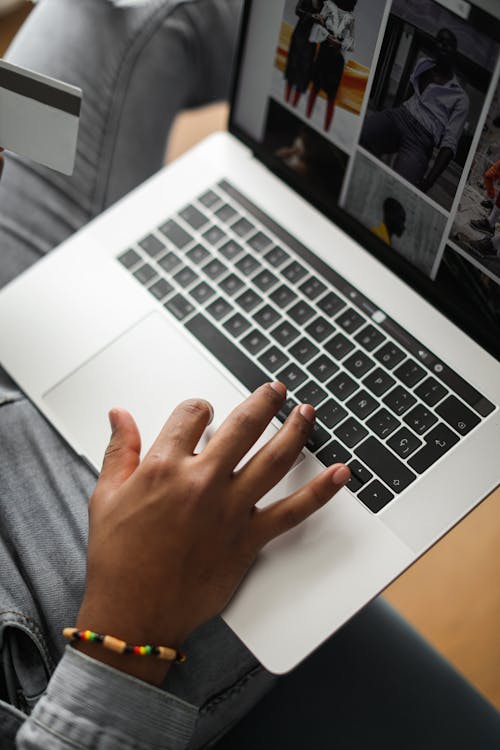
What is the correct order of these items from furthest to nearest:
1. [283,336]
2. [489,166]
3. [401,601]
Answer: [401,601], [283,336], [489,166]

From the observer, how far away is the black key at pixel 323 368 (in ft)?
2.13

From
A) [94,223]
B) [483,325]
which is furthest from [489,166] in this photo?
[94,223]

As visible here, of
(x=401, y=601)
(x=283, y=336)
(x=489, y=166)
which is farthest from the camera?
(x=401, y=601)

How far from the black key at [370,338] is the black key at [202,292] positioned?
0.48 feet

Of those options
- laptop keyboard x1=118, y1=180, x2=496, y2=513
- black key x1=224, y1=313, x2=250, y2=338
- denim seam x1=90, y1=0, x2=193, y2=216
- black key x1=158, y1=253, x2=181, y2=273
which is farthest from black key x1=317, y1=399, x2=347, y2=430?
denim seam x1=90, y1=0, x2=193, y2=216

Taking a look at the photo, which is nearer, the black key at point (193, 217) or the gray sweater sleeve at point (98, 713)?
the gray sweater sleeve at point (98, 713)

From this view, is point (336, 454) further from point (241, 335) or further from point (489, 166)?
point (489, 166)

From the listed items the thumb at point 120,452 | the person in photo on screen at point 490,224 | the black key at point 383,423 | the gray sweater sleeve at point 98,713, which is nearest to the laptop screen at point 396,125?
the person in photo on screen at point 490,224

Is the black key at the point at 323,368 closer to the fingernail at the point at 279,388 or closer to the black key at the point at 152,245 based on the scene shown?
the fingernail at the point at 279,388

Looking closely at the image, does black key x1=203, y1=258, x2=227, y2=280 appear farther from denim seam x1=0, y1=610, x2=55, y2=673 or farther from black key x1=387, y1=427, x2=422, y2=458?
denim seam x1=0, y1=610, x2=55, y2=673

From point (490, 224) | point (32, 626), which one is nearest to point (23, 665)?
point (32, 626)

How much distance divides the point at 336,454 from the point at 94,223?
13.7 inches

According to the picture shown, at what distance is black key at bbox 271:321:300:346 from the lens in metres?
0.67

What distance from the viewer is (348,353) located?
0.66 metres
